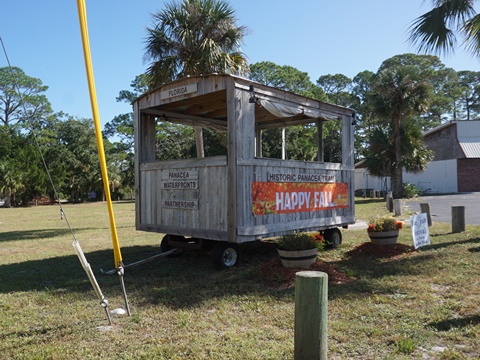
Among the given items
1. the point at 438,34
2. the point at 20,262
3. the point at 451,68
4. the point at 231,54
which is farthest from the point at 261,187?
the point at 451,68

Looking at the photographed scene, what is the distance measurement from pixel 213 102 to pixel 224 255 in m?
3.40

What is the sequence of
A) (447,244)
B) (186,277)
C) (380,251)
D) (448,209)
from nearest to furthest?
1. (186,277)
2. (380,251)
3. (447,244)
4. (448,209)

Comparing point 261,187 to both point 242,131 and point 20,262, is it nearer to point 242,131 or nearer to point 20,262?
point 242,131

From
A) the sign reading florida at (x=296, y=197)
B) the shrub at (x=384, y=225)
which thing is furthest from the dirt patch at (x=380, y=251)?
the sign reading florida at (x=296, y=197)

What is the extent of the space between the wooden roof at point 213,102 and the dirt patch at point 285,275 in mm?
2892

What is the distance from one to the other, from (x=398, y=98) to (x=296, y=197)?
81.7 ft

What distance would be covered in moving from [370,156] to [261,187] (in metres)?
26.3

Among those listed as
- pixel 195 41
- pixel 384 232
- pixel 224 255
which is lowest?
pixel 224 255

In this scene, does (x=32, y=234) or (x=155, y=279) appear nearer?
(x=155, y=279)

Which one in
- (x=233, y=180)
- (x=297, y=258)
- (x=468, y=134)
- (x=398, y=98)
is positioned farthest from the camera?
(x=468, y=134)

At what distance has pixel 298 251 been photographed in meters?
6.77

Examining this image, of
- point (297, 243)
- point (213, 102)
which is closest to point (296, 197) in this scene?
point (297, 243)

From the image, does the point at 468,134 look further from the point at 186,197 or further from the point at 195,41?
the point at 186,197

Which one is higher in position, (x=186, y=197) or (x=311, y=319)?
(x=186, y=197)
